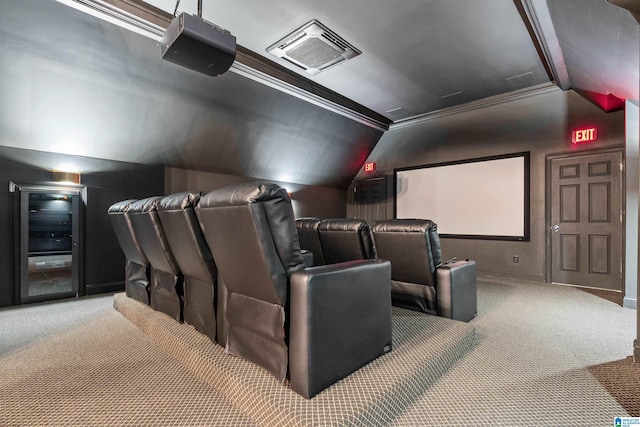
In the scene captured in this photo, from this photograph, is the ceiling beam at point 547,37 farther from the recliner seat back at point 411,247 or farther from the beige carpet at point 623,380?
the beige carpet at point 623,380

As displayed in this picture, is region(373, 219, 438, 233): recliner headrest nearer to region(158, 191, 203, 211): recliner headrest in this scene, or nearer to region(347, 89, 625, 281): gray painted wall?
region(158, 191, 203, 211): recliner headrest

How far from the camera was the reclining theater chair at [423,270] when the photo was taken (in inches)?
107

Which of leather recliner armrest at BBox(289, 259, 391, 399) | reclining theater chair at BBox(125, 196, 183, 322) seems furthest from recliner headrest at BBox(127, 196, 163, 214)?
leather recliner armrest at BBox(289, 259, 391, 399)

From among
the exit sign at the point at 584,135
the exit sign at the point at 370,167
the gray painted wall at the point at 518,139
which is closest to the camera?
the exit sign at the point at 584,135

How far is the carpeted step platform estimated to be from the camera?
1.43 m

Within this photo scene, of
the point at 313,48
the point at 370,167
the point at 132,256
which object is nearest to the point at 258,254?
the point at 132,256

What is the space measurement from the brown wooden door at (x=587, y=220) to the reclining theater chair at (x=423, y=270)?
118 inches

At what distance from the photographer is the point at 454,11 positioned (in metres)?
3.25

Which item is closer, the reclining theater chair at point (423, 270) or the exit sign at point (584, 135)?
the reclining theater chair at point (423, 270)

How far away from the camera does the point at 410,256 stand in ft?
9.18

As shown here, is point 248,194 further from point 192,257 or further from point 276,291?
point 192,257

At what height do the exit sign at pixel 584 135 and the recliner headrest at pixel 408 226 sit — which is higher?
the exit sign at pixel 584 135

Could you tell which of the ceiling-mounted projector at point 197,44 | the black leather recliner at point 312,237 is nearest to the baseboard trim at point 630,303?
the black leather recliner at point 312,237

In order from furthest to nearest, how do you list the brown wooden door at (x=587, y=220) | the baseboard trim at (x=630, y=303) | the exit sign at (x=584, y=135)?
the exit sign at (x=584, y=135), the brown wooden door at (x=587, y=220), the baseboard trim at (x=630, y=303)
